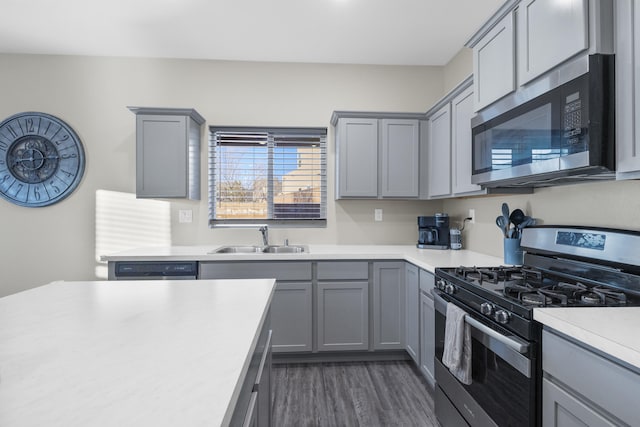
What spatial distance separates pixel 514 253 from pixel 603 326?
1209 mm

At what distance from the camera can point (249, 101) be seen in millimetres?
3369

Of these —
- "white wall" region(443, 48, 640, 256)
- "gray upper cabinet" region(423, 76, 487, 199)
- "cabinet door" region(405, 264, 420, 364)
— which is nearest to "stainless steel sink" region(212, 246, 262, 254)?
"cabinet door" region(405, 264, 420, 364)

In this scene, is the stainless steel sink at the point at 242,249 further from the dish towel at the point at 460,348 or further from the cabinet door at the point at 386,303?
the dish towel at the point at 460,348

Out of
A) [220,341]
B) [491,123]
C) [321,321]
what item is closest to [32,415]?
[220,341]

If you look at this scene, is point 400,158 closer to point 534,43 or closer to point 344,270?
point 344,270

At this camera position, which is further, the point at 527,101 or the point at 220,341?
the point at 527,101

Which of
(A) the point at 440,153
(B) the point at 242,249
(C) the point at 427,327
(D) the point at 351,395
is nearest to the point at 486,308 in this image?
(C) the point at 427,327

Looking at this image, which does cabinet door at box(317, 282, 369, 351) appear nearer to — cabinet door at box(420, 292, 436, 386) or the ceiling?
cabinet door at box(420, 292, 436, 386)

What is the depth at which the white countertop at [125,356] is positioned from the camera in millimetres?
525

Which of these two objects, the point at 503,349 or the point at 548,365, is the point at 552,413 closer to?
the point at 548,365

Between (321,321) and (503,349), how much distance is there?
5.27ft

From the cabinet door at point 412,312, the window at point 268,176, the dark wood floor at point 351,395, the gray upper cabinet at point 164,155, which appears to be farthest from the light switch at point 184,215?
the cabinet door at point 412,312

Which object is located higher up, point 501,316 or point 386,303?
point 501,316

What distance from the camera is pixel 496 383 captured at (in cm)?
136
